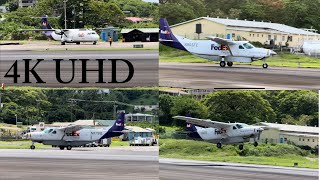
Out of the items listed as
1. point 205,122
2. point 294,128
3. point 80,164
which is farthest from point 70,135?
point 294,128

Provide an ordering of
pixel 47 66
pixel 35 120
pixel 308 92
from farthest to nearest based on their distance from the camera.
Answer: pixel 35 120 < pixel 47 66 < pixel 308 92

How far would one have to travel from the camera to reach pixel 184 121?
9727mm

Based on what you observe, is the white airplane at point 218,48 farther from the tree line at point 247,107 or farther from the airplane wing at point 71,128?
the airplane wing at point 71,128

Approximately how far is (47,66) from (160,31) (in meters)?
1.63

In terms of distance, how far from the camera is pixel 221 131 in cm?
971

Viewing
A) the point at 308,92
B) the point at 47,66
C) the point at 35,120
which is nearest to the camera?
the point at 308,92

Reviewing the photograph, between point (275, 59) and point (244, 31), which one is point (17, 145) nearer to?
point (244, 31)

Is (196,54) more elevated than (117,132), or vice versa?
(196,54)

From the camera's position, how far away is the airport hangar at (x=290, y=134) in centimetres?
932

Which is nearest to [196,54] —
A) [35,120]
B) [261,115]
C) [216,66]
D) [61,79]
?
[216,66]

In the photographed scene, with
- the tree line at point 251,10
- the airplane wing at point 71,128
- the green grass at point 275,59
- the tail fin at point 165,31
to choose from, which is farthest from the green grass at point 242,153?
the airplane wing at point 71,128

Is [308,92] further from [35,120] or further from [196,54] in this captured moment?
[35,120]

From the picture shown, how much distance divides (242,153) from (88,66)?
6.46ft

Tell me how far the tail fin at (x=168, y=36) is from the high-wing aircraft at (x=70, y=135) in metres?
1.78
